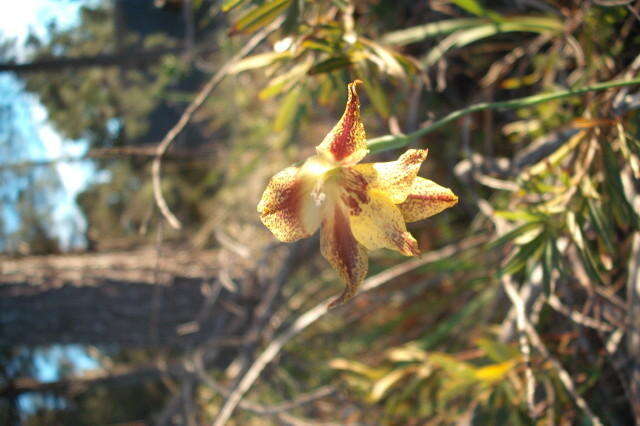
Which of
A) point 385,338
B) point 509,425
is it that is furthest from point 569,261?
point 385,338

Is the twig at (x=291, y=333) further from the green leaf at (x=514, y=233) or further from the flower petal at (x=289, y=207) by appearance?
the flower petal at (x=289, y=207)

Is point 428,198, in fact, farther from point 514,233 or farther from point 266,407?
point 266,407

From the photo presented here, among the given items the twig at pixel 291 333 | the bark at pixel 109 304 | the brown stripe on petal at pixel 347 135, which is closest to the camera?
the brown stripe on petal at pixel 347 135

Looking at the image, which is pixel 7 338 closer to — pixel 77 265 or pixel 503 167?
A: pixel 77 265

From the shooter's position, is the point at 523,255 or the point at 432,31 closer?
the point at 523,255

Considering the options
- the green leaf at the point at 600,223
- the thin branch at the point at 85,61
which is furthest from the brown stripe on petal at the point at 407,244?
the thin branch at the point at 85,61

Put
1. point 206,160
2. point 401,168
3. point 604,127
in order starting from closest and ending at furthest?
point 401,168
point 604,127
point 206,160

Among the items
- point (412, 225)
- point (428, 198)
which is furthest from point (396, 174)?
point (412, 225)
